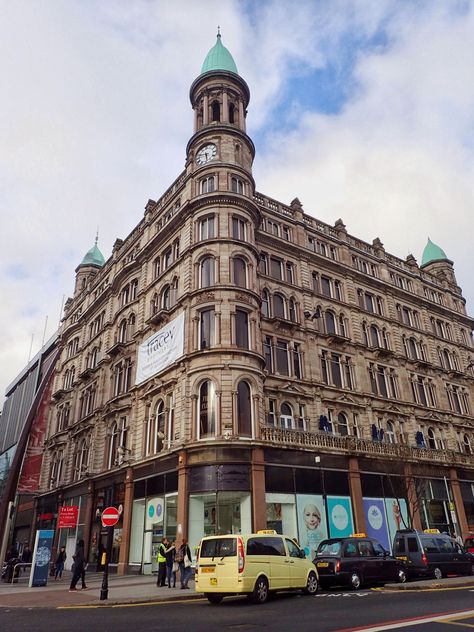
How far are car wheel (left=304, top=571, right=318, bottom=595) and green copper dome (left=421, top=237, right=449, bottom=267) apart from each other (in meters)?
46.8

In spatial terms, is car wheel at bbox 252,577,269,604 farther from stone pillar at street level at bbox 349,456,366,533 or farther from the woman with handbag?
stone pillar at street level at bbox 349,456,366,533

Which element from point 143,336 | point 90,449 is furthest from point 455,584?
point 90,449

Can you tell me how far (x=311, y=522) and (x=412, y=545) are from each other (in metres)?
6.79

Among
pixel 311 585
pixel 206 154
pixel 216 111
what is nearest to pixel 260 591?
pixel 311 585

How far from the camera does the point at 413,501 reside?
31.7 metres

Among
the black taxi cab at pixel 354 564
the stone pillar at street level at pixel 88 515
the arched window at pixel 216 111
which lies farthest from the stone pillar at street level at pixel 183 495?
the arched window at pixel 216 111

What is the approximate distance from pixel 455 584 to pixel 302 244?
26338mm

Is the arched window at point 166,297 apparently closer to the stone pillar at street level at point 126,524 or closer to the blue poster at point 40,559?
the stone pillar at street level at point 126,524

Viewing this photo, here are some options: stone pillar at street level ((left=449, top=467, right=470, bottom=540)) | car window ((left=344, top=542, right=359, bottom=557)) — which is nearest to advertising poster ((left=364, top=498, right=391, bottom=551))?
stone pillar at street level ((left=449, top=467, right=470, bottom=540))

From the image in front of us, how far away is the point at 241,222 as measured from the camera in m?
32.2

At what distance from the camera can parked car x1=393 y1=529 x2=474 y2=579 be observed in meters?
20.1

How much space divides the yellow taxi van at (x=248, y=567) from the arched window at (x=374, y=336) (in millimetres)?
26001

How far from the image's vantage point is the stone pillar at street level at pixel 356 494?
93.2ft

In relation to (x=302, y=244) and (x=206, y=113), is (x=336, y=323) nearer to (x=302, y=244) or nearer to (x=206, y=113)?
(x=302, y=244)
